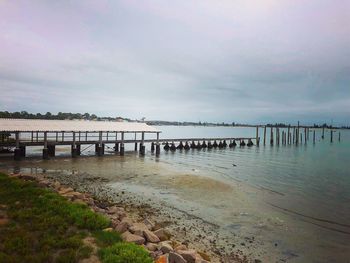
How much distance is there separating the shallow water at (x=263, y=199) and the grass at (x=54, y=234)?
591cm

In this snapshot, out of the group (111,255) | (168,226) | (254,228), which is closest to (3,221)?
(111,255)

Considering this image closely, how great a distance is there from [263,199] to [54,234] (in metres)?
15.2

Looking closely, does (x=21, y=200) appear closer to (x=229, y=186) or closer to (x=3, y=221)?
(x=3, y=221)

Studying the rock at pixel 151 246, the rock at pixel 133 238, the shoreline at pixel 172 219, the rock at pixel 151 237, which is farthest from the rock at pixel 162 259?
the shoreline at pixel 172 219

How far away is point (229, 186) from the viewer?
2423 centimetres

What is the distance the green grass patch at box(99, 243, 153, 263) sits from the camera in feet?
23.8

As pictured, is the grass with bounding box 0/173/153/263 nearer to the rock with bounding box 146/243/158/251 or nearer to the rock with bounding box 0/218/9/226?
the rock with bounding box 0/218/9/226

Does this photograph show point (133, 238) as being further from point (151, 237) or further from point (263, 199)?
point (263, 199)

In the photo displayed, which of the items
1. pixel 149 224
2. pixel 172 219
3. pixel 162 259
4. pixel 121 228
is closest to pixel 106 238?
pixel 121 228

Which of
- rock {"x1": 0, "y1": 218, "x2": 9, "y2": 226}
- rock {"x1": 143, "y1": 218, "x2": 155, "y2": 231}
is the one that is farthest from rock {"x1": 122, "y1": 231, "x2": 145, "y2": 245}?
rock {"x1": 0, "y1": 218, "x2": 9, "y2": 226}

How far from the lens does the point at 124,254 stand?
7414mm

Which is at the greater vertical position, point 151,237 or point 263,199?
point 151,237

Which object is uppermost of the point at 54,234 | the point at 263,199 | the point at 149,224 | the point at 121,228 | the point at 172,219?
the point at 54,234

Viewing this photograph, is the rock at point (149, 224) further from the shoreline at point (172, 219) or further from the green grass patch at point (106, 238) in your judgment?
the green grass patch at point (106, 238)
